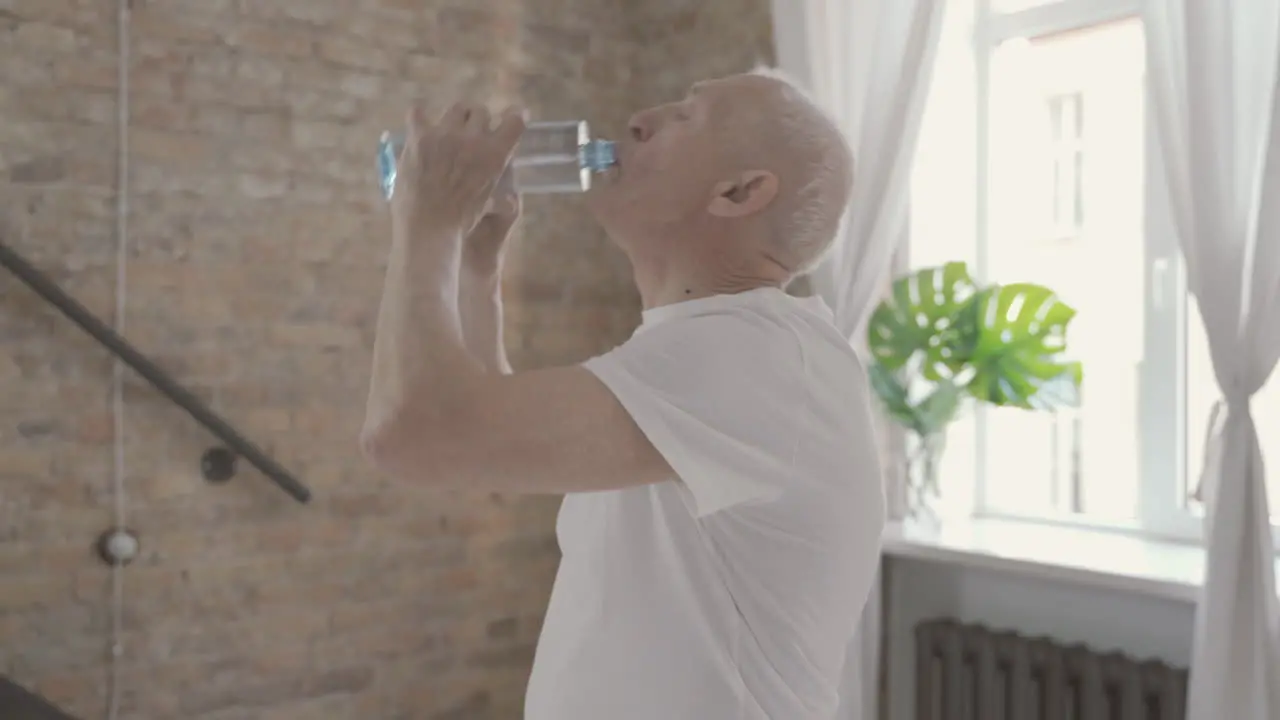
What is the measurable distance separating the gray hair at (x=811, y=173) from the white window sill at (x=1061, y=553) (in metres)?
1.24

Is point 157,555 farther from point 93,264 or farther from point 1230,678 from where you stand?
point 1230,678

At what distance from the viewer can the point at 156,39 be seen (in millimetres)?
2502

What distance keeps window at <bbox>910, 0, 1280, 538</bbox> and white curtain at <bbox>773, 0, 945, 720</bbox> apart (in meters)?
0.24

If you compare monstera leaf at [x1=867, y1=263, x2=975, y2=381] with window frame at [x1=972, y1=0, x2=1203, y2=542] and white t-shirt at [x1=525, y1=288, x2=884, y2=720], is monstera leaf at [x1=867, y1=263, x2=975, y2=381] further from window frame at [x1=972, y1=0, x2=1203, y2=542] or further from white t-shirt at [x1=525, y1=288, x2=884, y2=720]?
white t-shirt at [x1=525, y1=288, x2=884, y2=720]

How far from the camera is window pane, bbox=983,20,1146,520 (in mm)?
2602

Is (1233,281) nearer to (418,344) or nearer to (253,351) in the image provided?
(418,344)

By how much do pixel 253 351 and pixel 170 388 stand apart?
235 mm

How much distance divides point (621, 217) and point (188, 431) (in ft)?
→ 5.44

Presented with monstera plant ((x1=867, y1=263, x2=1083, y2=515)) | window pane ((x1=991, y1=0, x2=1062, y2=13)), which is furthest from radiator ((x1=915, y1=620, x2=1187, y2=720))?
window pane ((x1=991, y1=0, x2=1062, y2=13))

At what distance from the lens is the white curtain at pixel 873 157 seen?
2.53m

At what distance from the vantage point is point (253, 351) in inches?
104

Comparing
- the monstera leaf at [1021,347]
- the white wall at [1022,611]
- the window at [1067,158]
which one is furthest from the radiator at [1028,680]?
the window at [1067,158]

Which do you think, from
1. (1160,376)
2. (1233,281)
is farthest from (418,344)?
(1160,376)

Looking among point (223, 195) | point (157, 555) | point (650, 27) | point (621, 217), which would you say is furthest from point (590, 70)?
point (621, 217)
